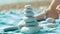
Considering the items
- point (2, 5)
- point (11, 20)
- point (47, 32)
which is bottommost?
point (47, 32)

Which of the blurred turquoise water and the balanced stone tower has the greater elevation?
the blurred turquoise water

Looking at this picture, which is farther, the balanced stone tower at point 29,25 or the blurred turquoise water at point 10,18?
the blurred turquoise water at point 10,18

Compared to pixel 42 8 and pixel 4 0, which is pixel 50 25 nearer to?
pixel 42 8

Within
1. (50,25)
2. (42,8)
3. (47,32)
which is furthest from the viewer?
(42,8)

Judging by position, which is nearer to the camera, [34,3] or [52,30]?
[52,30]

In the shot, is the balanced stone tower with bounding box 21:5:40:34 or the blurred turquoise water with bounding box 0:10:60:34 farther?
the blurred turquoise water with bounding box 0:10:60:34

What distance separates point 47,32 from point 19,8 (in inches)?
52.4

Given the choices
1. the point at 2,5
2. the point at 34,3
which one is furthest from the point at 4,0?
the point at 34,3

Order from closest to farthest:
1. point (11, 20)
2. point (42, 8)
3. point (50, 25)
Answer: point (50, 25) < point (11, 20) < point (42, 8)

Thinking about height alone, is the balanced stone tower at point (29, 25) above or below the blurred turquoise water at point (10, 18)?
below

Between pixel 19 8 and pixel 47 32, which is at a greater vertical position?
pixel 19 8

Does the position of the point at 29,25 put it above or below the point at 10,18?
below

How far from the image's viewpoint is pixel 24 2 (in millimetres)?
3158

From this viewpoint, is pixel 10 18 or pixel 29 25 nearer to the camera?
pixel 29 25
